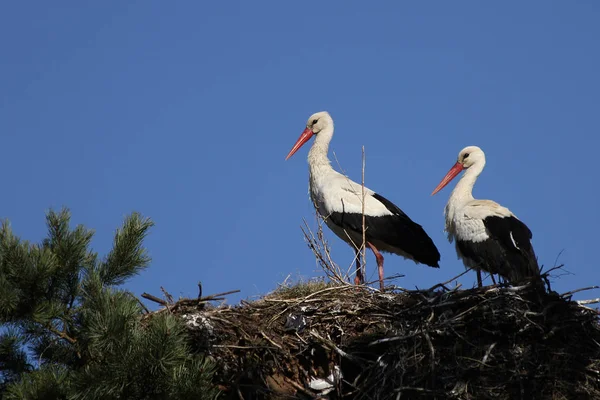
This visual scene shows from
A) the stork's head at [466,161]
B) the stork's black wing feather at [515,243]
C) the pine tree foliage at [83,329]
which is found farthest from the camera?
the stork's head at [466,161]

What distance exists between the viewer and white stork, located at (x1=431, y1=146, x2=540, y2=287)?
10.0 metres

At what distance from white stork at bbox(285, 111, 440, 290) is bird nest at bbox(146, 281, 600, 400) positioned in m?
2.17

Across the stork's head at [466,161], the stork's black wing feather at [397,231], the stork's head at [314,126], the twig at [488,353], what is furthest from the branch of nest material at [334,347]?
the stork's head at [314,126]

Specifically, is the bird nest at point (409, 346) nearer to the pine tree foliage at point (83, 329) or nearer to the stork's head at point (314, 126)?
the pine tree foliage at point (83, 329)

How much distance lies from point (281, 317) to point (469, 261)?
273 centimetres

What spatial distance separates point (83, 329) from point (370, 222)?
4.37 m

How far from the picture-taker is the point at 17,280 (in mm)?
7387

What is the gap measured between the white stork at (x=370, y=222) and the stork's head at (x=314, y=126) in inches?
38.4

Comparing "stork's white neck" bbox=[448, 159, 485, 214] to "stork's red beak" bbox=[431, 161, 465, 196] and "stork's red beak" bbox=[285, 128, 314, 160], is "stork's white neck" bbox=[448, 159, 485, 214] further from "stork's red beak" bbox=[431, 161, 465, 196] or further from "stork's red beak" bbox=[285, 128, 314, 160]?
"stork's red beak" bbox=[285, 128, 314, 160]

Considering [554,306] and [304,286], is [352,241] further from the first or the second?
[554,306]

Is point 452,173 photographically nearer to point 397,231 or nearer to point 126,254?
point 397,231

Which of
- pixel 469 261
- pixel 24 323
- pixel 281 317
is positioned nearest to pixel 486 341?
pixel 281 317

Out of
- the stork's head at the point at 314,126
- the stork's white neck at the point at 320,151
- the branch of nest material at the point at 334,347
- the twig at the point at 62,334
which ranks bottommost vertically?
the twig at the point at 62,334

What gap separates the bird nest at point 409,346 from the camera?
7.91 m
